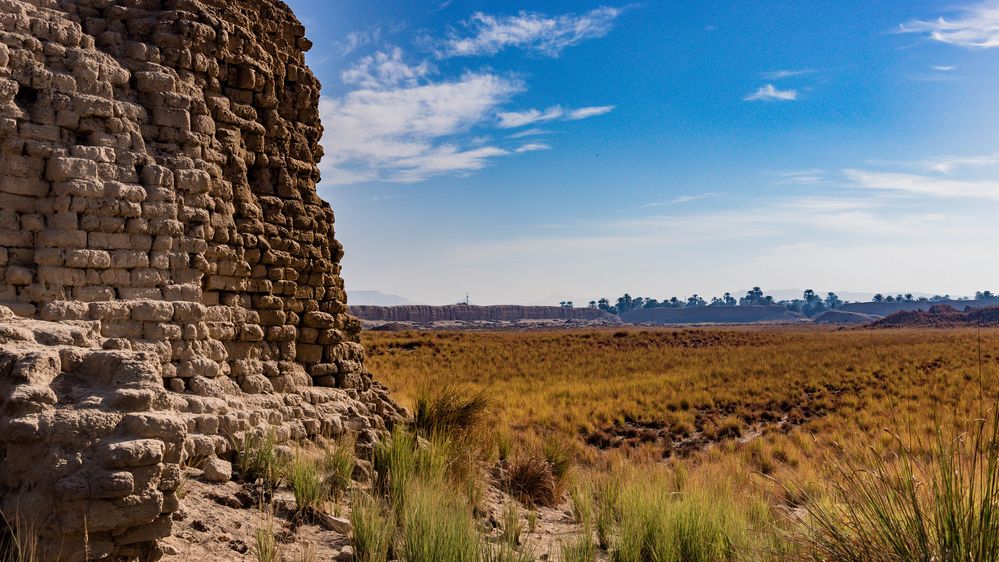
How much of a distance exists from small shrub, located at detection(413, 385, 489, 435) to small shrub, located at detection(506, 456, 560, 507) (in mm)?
1155

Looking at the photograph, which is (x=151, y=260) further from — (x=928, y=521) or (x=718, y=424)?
(x=718, y=424)

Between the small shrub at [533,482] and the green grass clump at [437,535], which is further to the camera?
the small shrub at [533,482]

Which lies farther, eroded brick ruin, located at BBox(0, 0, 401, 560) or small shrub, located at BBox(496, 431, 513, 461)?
small shrub, located at BBox(496, 431, 513, 461)

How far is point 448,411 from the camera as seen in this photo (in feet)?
33.0

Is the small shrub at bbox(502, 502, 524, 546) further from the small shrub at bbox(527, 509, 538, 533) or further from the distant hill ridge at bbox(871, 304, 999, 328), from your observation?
the distant hill ridge at bbox(871, 304, 999, 328)

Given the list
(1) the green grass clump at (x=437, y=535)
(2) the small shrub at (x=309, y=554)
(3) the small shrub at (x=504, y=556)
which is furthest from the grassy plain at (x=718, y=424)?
Result: (2) the small shrub at (x=309, y=554)

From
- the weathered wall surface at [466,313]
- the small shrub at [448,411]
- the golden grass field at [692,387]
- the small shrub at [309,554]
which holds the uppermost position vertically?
the weathered wall surface at [466,313]

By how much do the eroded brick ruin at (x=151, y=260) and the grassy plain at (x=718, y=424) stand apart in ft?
10.8

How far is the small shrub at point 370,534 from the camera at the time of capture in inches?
195

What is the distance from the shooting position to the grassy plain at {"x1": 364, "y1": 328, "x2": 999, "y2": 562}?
5.75m

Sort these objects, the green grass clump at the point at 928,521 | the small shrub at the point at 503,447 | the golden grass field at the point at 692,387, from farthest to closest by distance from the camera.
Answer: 1. the golden grass field at the point at 692,387
2. the small shrub at the point at 503,447
3. the green grass clump at the point at 928,521

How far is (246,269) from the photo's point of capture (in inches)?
290

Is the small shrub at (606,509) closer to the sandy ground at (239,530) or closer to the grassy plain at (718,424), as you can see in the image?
the grassy plain at (718,424)

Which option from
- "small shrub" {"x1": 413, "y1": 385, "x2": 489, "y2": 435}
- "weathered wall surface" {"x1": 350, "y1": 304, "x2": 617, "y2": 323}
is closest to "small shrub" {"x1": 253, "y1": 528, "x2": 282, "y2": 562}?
"small shrub" {"x1": 413, "y1": 385, "x2": 489, "y2": 435}
